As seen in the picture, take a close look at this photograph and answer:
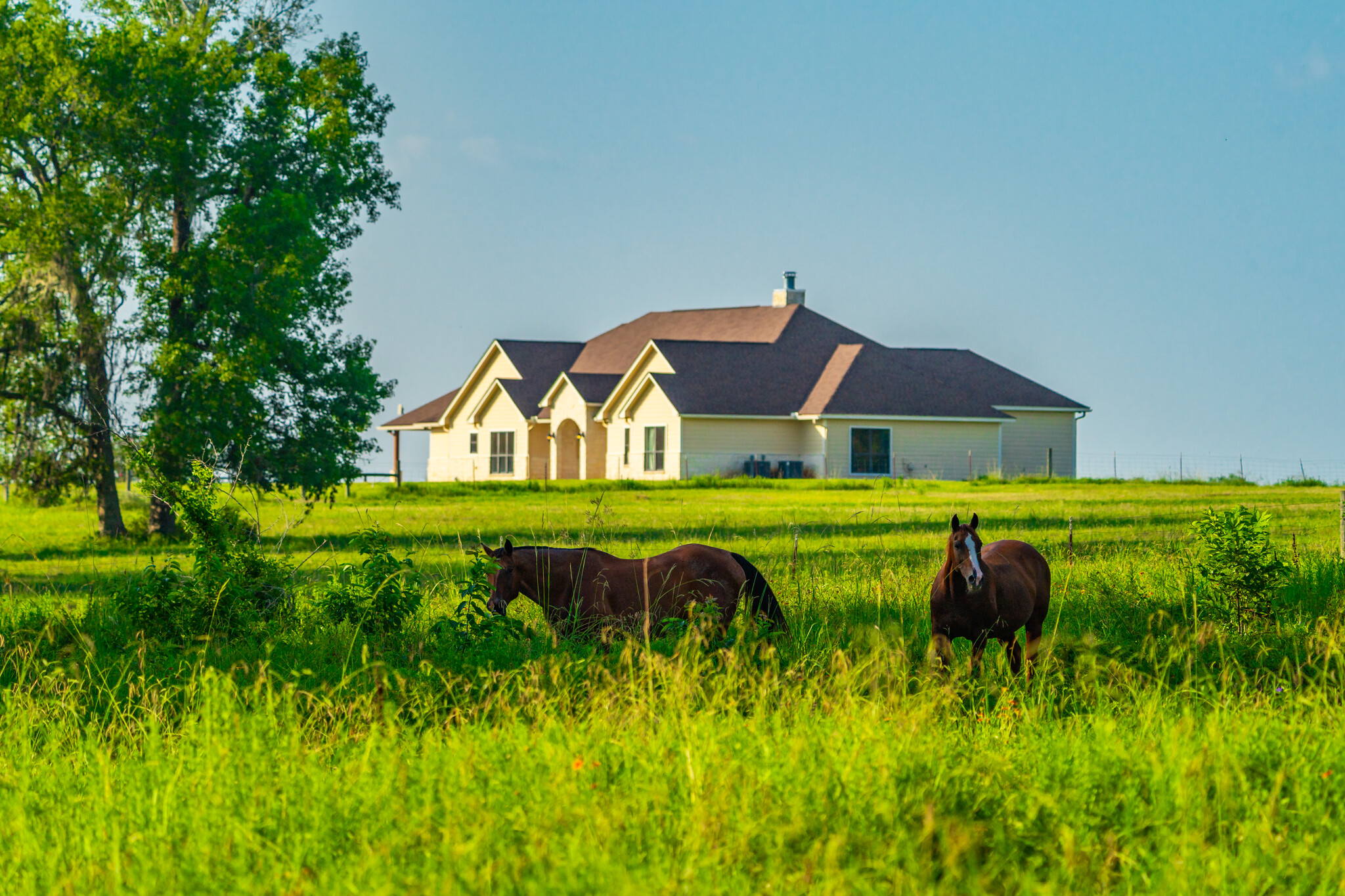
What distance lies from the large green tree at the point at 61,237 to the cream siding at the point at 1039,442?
34823mm

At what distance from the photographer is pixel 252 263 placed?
975 inches

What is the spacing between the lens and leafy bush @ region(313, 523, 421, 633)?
9602 millimetres

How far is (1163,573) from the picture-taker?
12172 millimetres

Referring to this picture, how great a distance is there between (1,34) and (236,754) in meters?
25.0

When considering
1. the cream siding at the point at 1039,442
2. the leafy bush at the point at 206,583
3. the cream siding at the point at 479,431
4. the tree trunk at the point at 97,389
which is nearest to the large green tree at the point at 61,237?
the tree trunk at the point at 97,389

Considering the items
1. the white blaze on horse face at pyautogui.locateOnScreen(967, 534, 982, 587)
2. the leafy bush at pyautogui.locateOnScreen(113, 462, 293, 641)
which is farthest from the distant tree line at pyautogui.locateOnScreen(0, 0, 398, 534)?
the white blaze on horse face at pyautogui.locateOnScreen(967, 534, 982, 587)

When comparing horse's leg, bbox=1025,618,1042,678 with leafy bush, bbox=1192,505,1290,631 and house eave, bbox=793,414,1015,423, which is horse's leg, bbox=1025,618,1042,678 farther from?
house eave, bbox=793,414,1015,423

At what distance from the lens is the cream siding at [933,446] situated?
46.1m

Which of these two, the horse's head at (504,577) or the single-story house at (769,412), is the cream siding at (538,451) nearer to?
the single-story house at (769,412)

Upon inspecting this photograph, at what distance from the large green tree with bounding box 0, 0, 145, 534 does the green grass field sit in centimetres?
1671

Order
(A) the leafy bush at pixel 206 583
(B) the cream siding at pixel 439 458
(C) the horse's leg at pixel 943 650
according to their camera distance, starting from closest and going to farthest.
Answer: (C) the horse's leg at pixel 943 650 < (A) the leafy bush at pixel 206 583 < (B) the cream siding at pixel 439 458

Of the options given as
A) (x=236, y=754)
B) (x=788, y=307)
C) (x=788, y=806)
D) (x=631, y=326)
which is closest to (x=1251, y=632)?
(x=788, y=806)

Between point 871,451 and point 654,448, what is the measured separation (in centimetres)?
818

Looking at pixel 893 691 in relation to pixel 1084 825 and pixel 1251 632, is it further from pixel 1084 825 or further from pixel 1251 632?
pixel 1251 632
